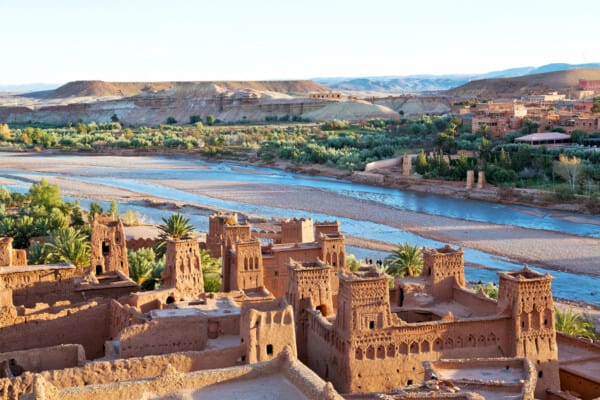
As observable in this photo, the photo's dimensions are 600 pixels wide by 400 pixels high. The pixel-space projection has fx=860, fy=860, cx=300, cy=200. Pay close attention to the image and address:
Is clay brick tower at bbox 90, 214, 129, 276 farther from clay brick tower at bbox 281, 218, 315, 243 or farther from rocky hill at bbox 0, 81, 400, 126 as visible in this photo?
rocky hill at bbox 0, 81, 400, 126

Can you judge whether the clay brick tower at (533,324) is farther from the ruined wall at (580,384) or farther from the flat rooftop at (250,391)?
the flat rooftop at (250,391)

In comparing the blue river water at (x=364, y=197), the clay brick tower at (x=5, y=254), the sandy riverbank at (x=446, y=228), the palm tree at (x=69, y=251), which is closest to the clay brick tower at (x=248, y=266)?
the clay brick tower at (x=5, y=254)

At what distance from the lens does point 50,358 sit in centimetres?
1677

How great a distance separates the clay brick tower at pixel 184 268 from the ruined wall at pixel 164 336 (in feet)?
15.0

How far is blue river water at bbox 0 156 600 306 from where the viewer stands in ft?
119

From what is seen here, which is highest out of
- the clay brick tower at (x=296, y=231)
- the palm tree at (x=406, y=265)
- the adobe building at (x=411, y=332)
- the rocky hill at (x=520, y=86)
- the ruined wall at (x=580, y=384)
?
the rocky hill at (x=520, y=86)

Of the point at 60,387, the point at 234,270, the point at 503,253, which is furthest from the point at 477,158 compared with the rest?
the point at 60,387

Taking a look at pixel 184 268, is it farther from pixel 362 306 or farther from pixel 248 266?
pixel 362 306

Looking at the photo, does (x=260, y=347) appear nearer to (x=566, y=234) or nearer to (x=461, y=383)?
(x=461, y=383)

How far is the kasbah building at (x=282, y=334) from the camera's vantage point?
1426 centimetres

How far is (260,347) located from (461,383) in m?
4.01

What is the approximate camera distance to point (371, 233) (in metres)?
45.2

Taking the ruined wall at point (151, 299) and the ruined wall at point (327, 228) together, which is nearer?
the ruined wall at point (151, 299)

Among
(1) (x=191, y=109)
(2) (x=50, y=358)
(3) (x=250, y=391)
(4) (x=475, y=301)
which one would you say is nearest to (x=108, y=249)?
(2) (x=50, y=358)
